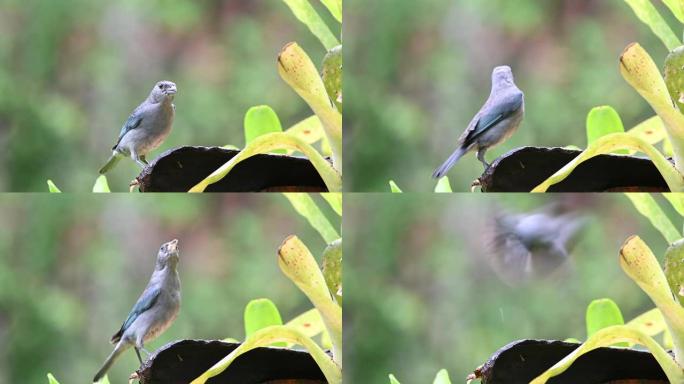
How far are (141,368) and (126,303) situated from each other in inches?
6.6

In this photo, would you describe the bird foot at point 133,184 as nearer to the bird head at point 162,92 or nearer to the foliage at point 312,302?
the bird head at point 162,92

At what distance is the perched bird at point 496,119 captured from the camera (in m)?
2.39

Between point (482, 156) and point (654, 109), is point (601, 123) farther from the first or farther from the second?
point (482, 156)

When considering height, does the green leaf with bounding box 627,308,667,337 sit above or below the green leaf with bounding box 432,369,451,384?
below

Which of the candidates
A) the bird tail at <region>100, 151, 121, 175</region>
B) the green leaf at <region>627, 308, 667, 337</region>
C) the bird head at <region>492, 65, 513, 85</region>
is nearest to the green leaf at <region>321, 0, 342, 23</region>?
the bird head at <region>492, 65, 513, 85</region>

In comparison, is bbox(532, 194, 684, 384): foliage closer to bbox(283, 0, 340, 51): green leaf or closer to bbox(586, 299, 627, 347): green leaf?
bbox(586, 299, 627, 347): green leaf

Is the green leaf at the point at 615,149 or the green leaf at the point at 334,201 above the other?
the green leaf at the point at 334,201

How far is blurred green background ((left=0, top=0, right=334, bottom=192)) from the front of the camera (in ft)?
7.86

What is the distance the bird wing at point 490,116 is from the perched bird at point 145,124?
2.48ft

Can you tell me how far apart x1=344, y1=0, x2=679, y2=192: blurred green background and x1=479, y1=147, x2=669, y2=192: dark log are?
0.09ft

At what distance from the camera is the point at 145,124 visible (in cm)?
240

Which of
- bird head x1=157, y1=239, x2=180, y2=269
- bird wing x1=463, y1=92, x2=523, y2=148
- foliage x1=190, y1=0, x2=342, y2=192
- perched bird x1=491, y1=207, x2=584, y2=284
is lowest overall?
perched bird x1=491, y1=207, x2=584, y2=284

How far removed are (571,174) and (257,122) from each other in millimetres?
814

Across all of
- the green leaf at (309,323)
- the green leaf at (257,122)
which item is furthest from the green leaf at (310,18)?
the green leaf at (309,323)
